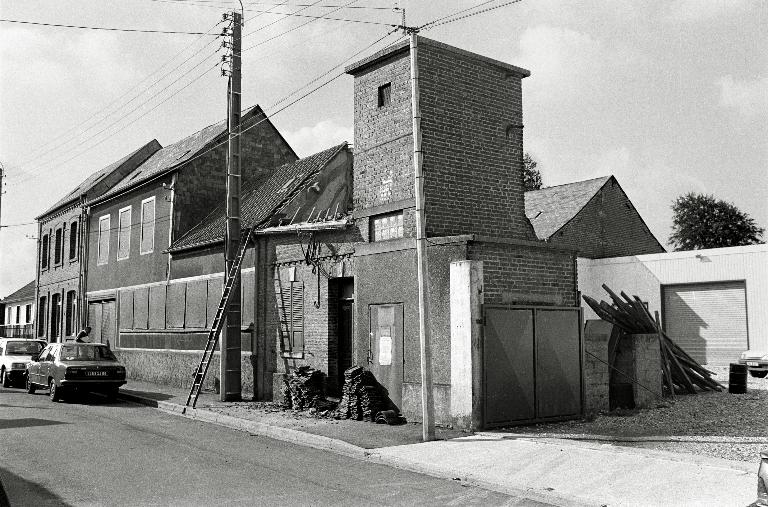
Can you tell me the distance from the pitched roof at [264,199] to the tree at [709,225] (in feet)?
103

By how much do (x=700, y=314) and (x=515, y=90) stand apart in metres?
15.7

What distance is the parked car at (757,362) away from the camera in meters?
22.0

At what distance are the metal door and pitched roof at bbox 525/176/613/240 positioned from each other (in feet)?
Answer: 60.0

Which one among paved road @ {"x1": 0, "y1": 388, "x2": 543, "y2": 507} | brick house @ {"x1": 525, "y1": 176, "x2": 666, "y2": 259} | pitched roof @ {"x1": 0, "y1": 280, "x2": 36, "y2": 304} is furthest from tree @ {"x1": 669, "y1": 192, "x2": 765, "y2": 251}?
pitched roof @ {"x1": 0, "y1": 280, "x2": 36, "y2": 304}

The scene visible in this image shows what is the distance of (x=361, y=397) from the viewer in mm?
13609

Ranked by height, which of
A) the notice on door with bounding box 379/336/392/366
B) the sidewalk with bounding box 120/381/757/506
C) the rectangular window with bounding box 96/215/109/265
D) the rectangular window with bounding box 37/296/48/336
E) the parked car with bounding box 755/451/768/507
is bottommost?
the sidewalk with bounding box 120/381/757/506

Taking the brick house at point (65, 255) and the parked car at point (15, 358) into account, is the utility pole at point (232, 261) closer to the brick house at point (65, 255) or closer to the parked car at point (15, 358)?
the parked car at point (15, 358)

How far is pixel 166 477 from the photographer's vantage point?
8.59 metres

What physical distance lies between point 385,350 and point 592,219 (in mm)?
21514

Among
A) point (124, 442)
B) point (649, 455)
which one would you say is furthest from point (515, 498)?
point (124, 442)

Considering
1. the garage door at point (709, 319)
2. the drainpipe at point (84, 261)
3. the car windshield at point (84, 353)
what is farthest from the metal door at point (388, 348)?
the drainpipe at point (84, 261)

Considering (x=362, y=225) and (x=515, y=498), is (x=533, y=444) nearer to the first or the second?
(x=515, y=498)

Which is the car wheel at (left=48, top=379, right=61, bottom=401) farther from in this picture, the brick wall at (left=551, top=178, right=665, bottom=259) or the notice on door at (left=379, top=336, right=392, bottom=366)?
the brick wall at (left=551, top=178, right=665, bottom=259)

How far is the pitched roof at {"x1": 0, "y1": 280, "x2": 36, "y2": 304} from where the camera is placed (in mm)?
50844
